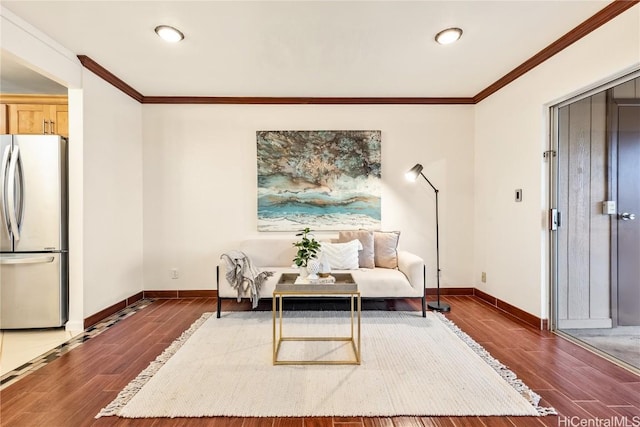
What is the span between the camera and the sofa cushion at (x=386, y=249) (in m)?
3.66

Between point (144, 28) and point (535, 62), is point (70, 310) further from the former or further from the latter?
point (535, 62)

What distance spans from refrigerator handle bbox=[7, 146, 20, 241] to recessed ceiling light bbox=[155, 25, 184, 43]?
5.77 feet

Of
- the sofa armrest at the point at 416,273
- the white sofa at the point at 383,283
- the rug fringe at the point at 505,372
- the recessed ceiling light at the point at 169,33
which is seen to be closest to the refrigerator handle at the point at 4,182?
the recessed ceiling light at the point at 169,33

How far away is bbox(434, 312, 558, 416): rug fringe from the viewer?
1.77 metres

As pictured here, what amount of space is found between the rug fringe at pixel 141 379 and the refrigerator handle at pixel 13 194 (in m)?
1.84

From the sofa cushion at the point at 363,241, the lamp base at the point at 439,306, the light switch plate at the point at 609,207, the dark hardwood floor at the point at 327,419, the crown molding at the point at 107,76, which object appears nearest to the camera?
the dark hardwood floor at the point at 327,419

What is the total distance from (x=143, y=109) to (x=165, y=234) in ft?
5.46

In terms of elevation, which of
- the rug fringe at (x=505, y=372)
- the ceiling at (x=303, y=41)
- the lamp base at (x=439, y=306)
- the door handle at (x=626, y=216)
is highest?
the ceiling at (x=303, y=41)

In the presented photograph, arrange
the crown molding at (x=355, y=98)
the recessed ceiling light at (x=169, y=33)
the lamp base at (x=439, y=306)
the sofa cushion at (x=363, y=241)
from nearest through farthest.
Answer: the recessed ceiling light at (x=169, y=33)
the crown molding at (x=355, y=98)
the lamp base at (x=439, y=306)
the sofa cushion at (x=363, y=241)

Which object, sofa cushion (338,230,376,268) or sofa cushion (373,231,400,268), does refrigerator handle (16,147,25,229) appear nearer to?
sofa cushion (338,230,376,268)

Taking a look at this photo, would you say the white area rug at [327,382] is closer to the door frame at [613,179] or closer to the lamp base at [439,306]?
the lamp base at [439,306]

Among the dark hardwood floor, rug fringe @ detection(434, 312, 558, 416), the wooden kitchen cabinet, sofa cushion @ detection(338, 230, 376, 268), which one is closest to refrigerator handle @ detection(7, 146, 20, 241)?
→ the wooden kitchen cabinet

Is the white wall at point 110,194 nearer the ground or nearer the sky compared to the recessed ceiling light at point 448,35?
nearer the ground

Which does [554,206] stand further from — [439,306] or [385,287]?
[385,287]
